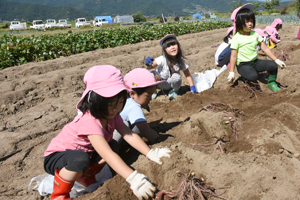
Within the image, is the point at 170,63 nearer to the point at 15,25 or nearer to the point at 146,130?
the point at 146,130

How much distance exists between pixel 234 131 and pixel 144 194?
1.18 metres

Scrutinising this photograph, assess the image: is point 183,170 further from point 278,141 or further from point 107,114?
point 278,141

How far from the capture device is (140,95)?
7.37ft

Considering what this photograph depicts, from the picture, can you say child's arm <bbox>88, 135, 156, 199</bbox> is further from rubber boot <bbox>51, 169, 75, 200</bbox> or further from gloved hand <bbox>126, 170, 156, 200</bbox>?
rubber boot <bbox>51, 169, 75, 200</bbox>

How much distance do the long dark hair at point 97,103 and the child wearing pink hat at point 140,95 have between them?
1.69 ft

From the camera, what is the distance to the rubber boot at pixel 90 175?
1.86 meters

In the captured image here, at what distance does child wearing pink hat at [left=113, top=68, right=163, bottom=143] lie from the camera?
2.16m

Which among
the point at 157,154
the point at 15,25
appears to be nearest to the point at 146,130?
the point at 157,154

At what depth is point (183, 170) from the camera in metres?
1.64


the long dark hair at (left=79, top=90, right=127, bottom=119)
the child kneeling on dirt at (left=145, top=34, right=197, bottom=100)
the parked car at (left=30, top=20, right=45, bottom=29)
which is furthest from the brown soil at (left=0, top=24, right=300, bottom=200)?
the parked car at (left=30, top=20, right=45, bottom=29)

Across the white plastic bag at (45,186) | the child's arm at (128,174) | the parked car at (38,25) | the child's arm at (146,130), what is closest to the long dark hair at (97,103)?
the child's arm at (128,174)

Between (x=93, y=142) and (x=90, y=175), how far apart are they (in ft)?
1.56

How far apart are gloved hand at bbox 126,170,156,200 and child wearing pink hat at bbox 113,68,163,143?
77cm

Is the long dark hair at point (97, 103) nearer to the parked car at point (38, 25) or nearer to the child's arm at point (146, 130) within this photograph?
the child's arm at point (146, 130)
